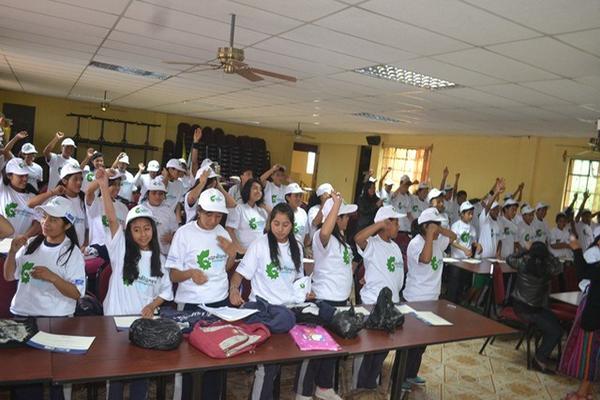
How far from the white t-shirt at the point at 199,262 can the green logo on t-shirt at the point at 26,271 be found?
79 cm

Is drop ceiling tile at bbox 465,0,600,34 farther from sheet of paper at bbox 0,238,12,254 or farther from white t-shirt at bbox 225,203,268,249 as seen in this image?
sheet of paper at bbox 0,238,12,254

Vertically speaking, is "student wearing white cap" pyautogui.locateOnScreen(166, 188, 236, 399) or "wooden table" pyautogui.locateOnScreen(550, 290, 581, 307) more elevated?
"student wearing white cap" pyautogui.locateOnScreen(166, 188, 236, 399)

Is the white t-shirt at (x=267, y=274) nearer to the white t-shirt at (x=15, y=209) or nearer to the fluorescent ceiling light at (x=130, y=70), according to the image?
the white t-shirt at (x=15, y=209)

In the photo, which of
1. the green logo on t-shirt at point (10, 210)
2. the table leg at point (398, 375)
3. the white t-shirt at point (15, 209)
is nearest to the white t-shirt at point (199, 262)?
the table leg at point (398, 375)

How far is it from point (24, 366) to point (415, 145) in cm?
1166

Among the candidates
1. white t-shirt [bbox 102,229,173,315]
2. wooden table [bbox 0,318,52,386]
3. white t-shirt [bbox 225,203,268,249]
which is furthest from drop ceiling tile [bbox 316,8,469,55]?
wooden table [bbox 0,318,52,386]

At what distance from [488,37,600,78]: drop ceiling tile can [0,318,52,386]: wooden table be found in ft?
11.4

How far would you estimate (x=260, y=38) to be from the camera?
396cm

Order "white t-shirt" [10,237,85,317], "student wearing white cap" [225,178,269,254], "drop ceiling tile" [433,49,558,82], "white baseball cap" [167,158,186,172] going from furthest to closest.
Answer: "white baseball cap" [167,158,186,172]
"student wearing white cap" [225,178,269,254]
"drop ceiling tile" [433,49,558,82]
"white t-shirt" [10,237,85,317]

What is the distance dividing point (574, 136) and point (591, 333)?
5.91 metres

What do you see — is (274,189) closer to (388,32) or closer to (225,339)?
(388,32)

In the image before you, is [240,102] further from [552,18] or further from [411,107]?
[552,18]

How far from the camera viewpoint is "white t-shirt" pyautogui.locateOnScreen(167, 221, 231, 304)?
3.03 m

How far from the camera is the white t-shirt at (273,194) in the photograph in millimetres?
6695
